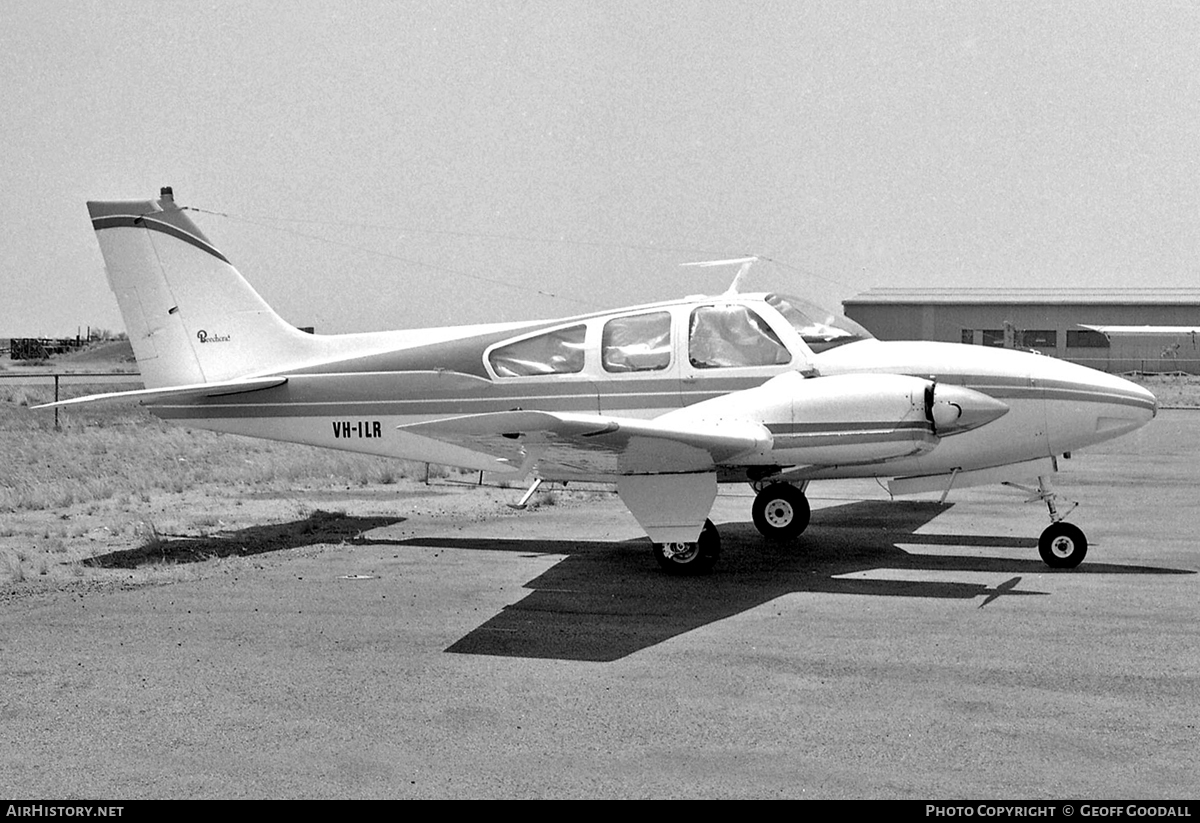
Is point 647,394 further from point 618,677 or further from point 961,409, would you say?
point 618,677

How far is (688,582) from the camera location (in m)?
10.0

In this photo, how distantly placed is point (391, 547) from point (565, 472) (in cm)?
289

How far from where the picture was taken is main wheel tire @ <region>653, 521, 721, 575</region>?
10.2 metres

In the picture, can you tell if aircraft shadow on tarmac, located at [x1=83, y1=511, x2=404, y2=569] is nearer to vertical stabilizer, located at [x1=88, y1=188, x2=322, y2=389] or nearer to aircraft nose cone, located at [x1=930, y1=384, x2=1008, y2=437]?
vertical stabilizer, located at [x1=88, y1=188, x2=322, y2=389]

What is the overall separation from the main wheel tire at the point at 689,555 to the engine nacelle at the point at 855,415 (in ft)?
2.62

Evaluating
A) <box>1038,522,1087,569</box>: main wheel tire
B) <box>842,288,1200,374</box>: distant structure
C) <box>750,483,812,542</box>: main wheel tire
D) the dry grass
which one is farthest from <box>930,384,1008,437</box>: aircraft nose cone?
<box>842,288,1200,374</box>: distant structure

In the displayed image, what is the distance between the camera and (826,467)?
11039 mm

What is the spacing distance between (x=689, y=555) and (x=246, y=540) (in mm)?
5422

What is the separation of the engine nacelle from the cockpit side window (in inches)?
32.9

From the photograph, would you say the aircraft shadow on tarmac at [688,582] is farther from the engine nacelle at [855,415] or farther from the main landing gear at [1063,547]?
the engine nacelle at [855,415]

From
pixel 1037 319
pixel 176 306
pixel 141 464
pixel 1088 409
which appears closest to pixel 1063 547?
pixel 1088 409

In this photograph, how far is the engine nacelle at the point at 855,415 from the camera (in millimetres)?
9828

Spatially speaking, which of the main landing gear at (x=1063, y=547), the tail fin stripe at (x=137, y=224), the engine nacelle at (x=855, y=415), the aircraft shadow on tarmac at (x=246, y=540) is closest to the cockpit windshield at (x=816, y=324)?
the engine nacelle at (x=855, y=415)
